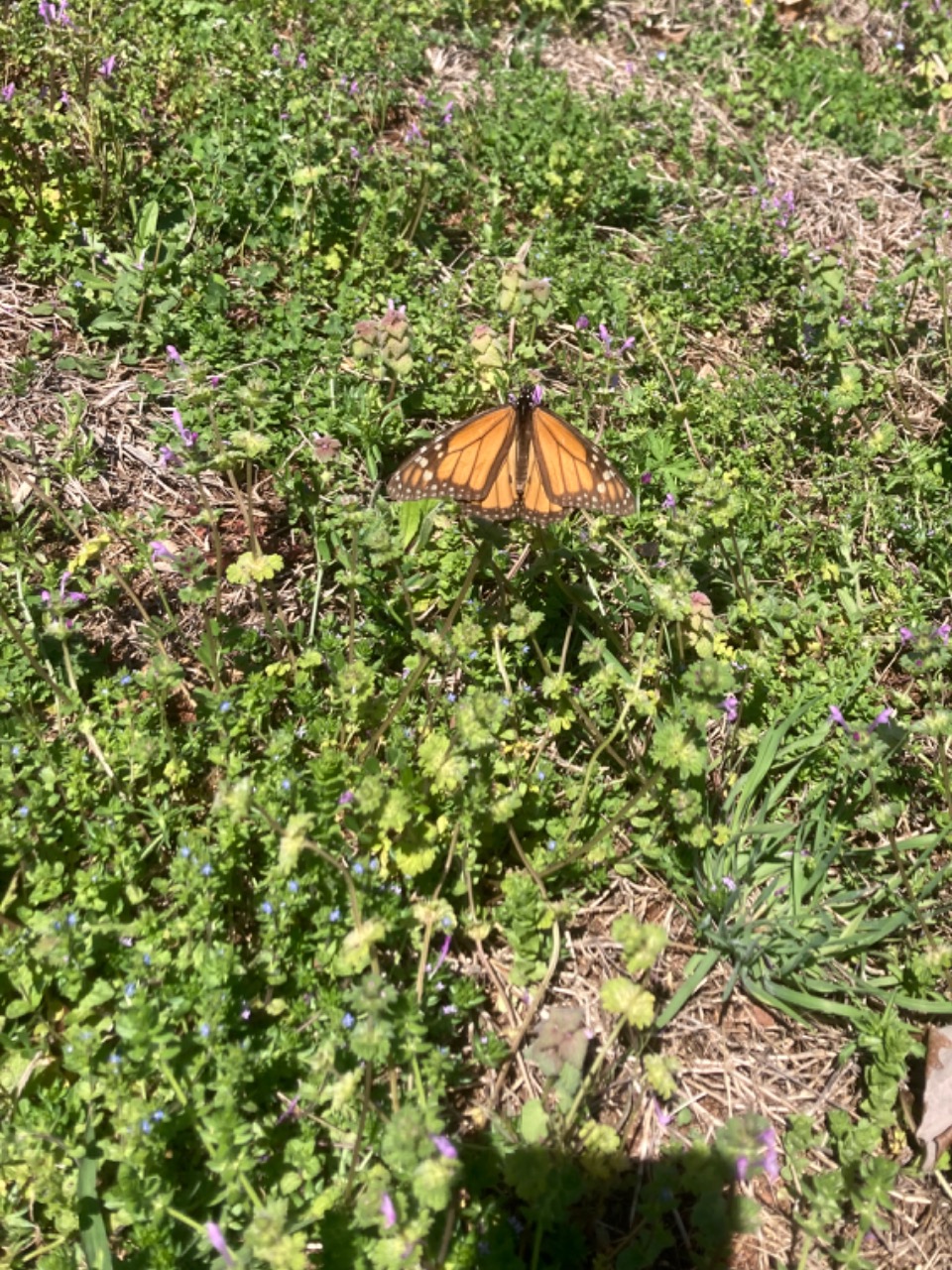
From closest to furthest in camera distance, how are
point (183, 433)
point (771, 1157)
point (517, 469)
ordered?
point (771, 1157) < point (517, 469) < point (183, 433)

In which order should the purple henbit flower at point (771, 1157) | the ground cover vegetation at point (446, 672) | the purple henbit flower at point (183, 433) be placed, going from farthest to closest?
the purple henbit flower at point (183, 433) → the purple henbit flower at point (771, 1157) → the ground cover vegetation at point (446, 672)

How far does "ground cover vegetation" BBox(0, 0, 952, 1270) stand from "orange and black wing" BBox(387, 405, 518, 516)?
174 millimetres

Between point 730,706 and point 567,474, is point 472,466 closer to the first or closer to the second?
point 567,474

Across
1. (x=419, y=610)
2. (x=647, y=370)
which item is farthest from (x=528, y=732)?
(x=647, y=370)

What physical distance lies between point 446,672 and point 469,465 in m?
0.79

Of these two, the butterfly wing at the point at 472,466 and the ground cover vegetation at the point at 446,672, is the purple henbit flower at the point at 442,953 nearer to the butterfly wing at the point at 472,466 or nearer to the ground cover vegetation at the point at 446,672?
the ground cover vegetation at the point at 446,672

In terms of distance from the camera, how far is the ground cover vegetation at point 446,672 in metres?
2.86

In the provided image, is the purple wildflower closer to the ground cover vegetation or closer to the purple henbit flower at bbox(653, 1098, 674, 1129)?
the ground cover vegetation

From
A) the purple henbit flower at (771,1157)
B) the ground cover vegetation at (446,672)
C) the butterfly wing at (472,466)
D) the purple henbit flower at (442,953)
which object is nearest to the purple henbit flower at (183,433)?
the ground cover vegetation at (446,672)

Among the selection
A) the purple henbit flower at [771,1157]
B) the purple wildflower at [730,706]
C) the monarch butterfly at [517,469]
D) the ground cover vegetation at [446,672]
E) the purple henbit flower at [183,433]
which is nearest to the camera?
the ground cover vegetation at [446,672]

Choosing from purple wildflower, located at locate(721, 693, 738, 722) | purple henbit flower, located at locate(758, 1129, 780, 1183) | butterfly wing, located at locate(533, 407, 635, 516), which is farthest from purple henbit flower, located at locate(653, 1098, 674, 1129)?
butterfly wing, located at locate(533, 407, 635, 516)

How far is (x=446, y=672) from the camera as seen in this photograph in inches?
154

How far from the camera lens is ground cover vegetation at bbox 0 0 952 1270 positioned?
9.38 feet

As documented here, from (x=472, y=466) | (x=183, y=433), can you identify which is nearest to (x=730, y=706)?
(x=472, y=466)
